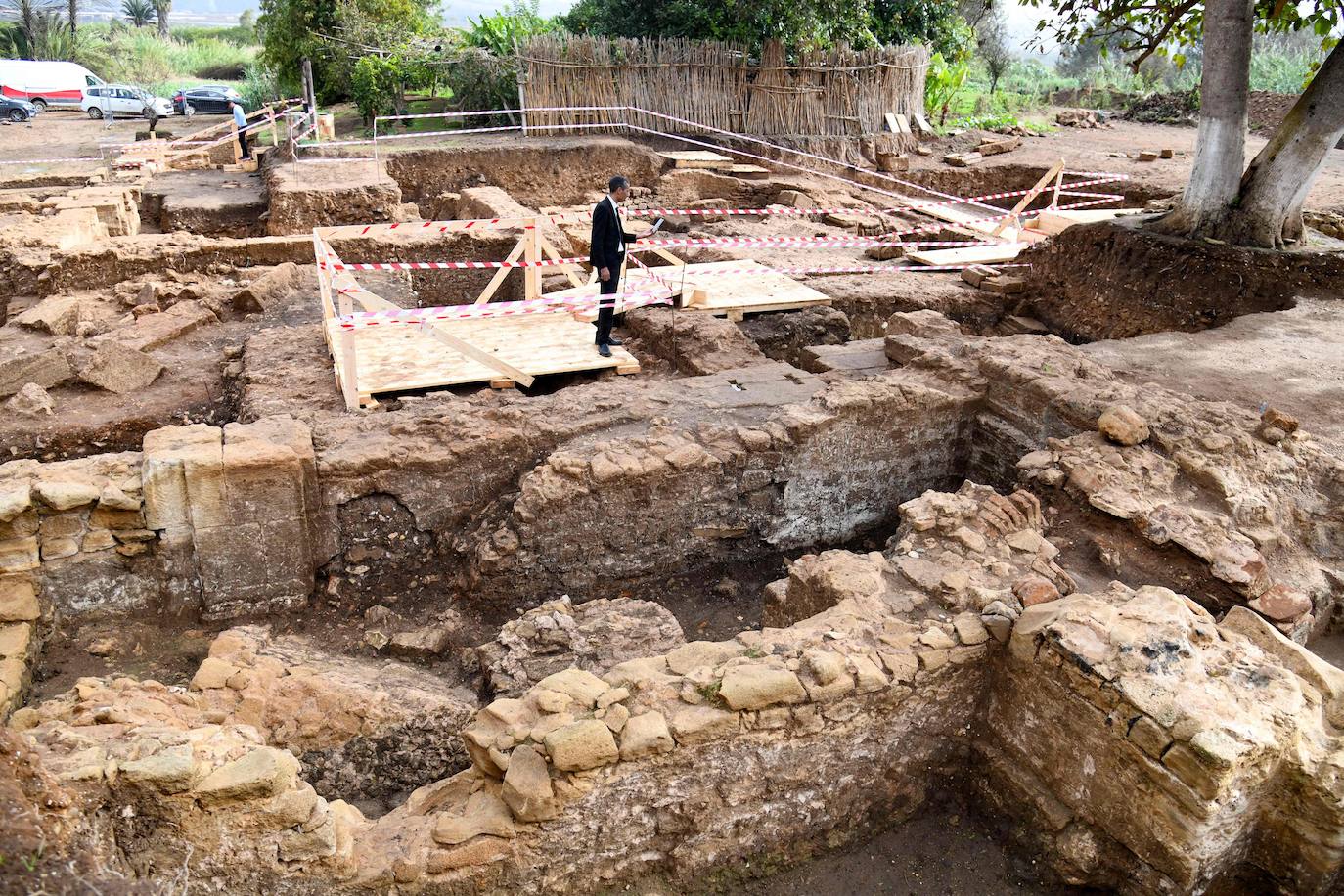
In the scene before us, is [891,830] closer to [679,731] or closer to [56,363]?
[679,731]

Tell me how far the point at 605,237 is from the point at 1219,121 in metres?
6.42

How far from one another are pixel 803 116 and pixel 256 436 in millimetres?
14584

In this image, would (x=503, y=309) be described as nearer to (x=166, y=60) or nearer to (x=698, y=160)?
(x=698, y=160)

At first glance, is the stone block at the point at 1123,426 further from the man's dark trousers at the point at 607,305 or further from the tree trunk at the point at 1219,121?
the tree trunk at the point at 1219,121

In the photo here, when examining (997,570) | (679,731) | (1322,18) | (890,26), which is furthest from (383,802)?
(890,26)

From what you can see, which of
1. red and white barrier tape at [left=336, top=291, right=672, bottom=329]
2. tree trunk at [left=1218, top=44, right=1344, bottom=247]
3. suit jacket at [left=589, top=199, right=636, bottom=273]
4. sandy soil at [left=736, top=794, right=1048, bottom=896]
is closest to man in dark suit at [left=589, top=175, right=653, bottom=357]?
suit jacket at [left=589, top=199, right=636, bottom=273]

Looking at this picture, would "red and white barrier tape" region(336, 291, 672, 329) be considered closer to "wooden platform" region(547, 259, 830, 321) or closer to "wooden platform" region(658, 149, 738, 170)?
"wooden platform" region(547, 259, 830, 321)

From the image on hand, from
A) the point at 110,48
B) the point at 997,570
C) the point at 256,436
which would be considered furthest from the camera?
the point at 110,48

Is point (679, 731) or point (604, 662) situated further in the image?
point (604, 662)

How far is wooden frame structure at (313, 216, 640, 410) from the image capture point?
711 centimetres

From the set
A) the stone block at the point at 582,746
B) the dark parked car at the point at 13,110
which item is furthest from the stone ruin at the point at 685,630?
the dark parked car at the point at 13,110

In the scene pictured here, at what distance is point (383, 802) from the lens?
4.54 metres

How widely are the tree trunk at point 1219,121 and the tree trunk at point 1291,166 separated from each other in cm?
18

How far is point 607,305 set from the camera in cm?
786
